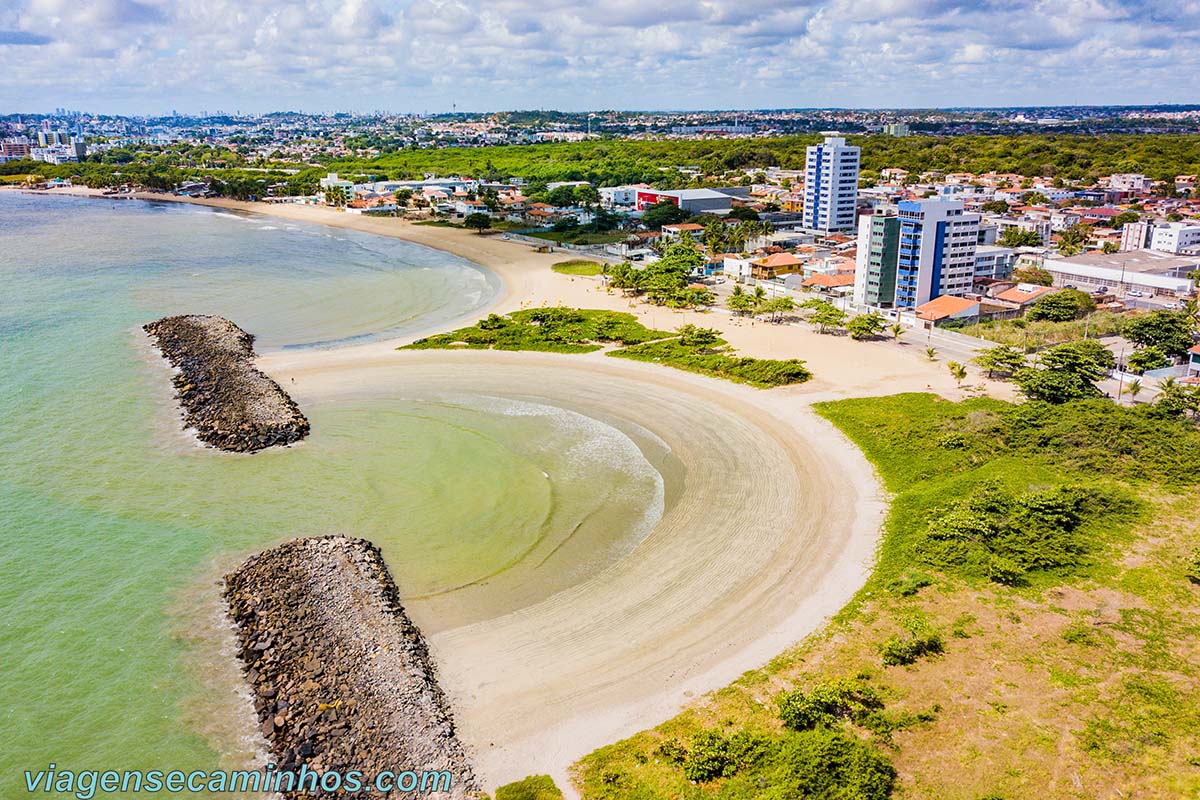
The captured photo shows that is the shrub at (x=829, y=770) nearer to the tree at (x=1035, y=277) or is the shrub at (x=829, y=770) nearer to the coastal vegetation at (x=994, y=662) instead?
the coastal vegetation at (x=994, y=662)

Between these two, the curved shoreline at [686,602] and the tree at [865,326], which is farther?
the tree at [865,326]

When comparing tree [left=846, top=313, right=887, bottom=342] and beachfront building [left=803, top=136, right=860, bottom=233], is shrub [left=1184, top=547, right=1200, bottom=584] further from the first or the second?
beachfront building [left=803, top=136, right=860, bottom=233]

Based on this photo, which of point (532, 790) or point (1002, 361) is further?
point (1002, 361)

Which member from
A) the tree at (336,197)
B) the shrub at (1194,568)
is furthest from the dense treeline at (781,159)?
the shrub at (1194,568)

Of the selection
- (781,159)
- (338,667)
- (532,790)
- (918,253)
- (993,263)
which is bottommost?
(532,790)

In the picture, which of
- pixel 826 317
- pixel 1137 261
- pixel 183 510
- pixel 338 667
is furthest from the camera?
pixel 1137 261

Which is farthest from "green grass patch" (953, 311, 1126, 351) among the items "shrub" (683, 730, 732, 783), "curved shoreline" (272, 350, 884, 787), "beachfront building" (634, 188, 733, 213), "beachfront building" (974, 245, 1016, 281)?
"beachfront building" (634, 188, 733, 213)

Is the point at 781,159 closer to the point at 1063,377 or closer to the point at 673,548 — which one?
the point at 1063,377

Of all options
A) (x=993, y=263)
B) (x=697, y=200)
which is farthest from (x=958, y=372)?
(x=697, y=200)
